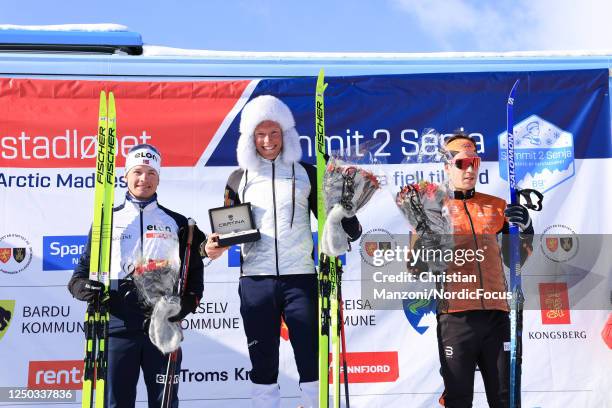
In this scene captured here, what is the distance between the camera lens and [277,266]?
359 cm

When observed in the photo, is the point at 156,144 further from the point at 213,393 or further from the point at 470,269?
the point at 470,269

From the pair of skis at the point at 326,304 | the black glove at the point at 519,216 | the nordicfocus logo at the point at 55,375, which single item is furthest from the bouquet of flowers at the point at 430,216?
the nordicfocus logo at the point at 55,375

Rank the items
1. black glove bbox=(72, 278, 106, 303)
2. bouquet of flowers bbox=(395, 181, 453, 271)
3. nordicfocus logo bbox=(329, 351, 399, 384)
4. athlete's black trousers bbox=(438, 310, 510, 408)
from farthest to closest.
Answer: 1. nordicfocus logo bbox=(329, 351, 399, 384)
2. bouquet of flowers bbox=(395, 181, 453, 271)
3. athlete's black trousers bbox=(438, 310, 510, 408)
4. black glove bbox=(72, 278, 106, 303)

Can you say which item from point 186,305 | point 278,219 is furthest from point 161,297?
point 278,219

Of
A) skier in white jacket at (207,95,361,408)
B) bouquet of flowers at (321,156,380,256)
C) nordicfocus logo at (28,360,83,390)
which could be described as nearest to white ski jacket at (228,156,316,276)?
skier in white jacket at (207,95,361,408)

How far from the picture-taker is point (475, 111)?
4301 mm

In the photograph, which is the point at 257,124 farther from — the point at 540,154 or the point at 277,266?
the point at 540,154

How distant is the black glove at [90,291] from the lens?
3.40m

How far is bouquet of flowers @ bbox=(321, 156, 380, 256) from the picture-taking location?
3.55 m

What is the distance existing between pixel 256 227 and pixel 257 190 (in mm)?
212

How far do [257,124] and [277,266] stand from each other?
80 centimetres

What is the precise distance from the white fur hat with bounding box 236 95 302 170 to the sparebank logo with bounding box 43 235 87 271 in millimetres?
1116

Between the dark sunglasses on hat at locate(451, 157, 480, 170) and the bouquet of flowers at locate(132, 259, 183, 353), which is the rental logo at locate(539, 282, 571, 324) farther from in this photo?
the bouquet of flowers at locate(132, 259, 183, 353)

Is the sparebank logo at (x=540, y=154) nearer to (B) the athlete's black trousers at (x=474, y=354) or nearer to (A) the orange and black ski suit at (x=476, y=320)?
(A) the orange and black ski suit at (x=476, y=320)
